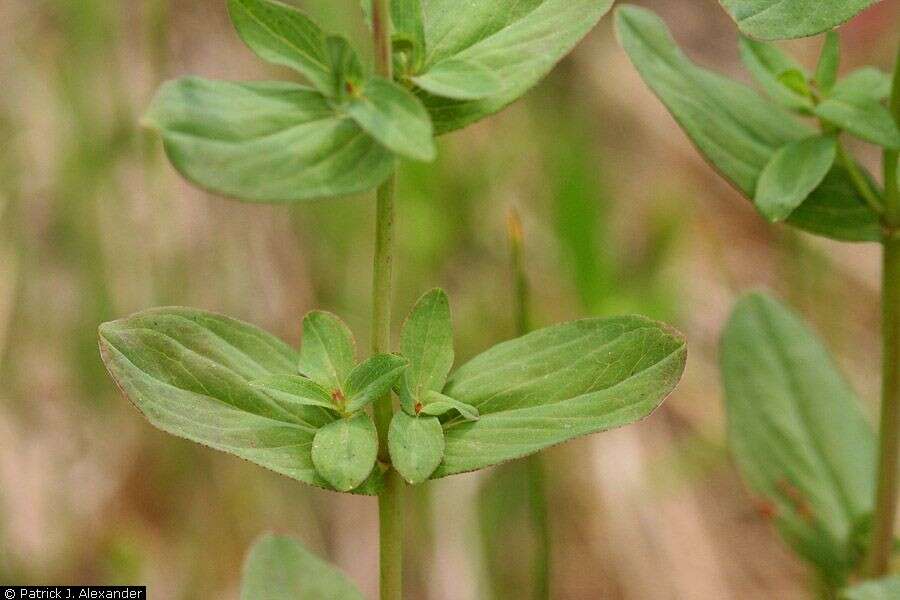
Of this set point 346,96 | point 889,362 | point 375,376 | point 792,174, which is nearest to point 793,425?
point 889,362

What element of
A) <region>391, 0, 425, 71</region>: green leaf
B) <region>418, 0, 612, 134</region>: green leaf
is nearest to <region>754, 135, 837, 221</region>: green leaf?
<region>418, 0, 612, 134</region>: green leaf

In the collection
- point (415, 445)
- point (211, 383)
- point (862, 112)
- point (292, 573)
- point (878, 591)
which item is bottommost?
point (878, 591)

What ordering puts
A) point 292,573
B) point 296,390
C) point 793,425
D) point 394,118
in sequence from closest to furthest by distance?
1. point 394,118
2. point 296,390
3. point 292,573
4. point 793,425

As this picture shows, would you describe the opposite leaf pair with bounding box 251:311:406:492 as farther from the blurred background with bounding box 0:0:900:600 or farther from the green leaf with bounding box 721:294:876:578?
the blurred background with bounding box 0:0:900:600

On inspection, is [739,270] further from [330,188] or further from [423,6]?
[330,188]

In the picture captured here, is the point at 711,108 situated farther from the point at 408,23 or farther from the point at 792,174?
the point at 408,23
